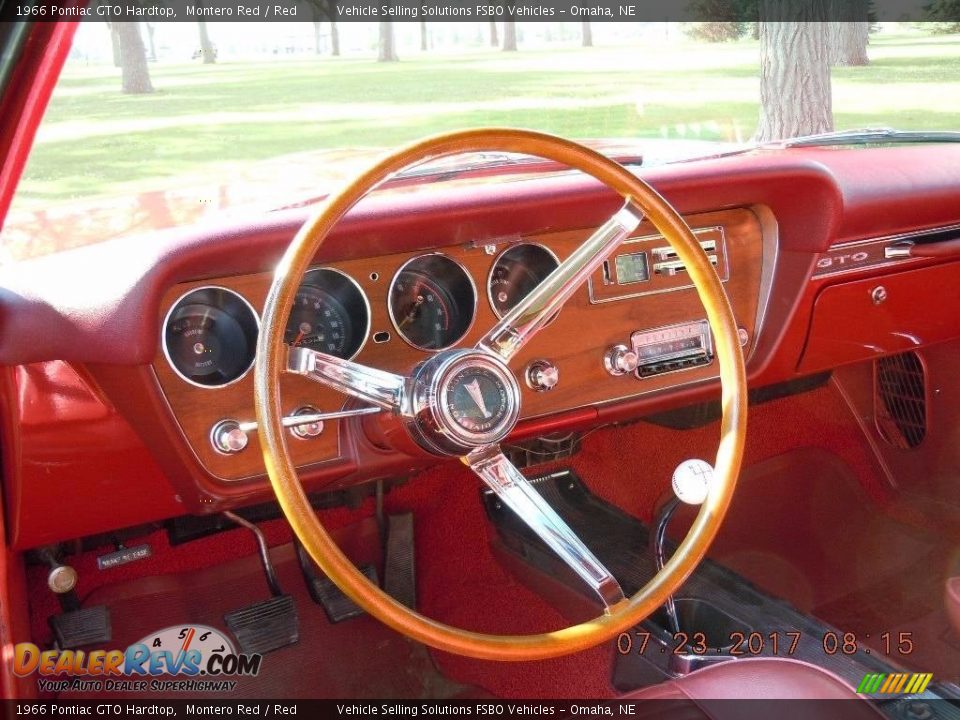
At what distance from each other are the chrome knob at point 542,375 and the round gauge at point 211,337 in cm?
58

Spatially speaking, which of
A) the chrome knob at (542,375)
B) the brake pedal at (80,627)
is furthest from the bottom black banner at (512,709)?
the chrome knob at (542,375)

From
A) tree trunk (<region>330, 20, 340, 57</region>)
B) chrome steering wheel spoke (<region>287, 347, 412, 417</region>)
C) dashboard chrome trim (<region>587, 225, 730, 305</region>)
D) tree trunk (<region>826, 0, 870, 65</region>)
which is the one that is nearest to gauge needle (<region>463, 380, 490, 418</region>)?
chrome steering wheel spoke (<region>287, 347, 412, 417</region>)

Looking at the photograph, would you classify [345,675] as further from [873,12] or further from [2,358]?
[873,12]

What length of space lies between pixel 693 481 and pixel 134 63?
1271 millimetres

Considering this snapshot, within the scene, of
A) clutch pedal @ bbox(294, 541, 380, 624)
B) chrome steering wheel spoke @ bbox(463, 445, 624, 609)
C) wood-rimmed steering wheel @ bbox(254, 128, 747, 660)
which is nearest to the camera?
wood-rimmed steering wheel @ bbox(254, 128, 747, 660)

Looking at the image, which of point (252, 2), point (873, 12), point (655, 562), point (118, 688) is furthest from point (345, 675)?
point (873, 12)

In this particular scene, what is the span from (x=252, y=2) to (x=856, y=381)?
2.26 meters

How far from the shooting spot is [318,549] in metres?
1.39

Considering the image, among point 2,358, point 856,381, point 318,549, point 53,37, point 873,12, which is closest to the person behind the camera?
point 53,37

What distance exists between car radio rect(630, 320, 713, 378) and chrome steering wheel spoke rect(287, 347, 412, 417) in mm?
793

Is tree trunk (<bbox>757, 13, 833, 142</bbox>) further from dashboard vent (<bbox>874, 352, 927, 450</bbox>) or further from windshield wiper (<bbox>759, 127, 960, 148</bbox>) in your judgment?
dashboard vent (<bbox>874, 352, 927, 450</bbox>)

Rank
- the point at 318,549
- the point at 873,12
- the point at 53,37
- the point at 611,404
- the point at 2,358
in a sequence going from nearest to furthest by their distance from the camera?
the point at 53,37 → the point at 318,549 → the point at 2,358 → the point at 611,404 → the point at 873,12

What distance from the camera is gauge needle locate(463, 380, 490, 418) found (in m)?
1.62

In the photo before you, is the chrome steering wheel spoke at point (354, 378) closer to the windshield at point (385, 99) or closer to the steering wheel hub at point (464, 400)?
the steering wheel hub at point (464, 400)
